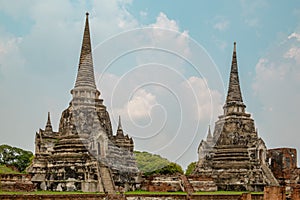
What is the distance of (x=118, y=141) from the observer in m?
34.0

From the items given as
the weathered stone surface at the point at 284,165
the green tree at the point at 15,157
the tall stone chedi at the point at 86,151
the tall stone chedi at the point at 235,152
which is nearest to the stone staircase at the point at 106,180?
the tall stone chedi at the point at 86,151

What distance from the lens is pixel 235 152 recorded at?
34906mm

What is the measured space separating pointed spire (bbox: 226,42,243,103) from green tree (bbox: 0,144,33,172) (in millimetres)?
27274

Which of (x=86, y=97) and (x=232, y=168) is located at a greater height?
(x=86, y=97)

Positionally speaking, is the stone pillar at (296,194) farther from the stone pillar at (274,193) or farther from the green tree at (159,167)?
the green tree at (159,167)

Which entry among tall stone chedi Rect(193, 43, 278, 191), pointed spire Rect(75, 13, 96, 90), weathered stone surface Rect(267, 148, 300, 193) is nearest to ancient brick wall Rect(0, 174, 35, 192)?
pointed spire Rect(75, 13, 96, 90)

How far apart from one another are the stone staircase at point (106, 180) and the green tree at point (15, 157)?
1045 inches

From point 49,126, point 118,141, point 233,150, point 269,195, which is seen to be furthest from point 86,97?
point 269,195

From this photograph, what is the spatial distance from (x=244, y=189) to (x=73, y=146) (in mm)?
13248

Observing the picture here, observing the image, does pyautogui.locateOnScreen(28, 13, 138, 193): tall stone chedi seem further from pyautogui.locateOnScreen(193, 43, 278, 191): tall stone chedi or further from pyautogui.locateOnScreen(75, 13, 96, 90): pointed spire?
pyautogui.locateOnScreen(193, 43, 278, 191): tall stone chedi

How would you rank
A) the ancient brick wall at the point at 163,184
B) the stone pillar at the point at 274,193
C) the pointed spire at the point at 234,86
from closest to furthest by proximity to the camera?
1. the stone pillar at the point at 274,193
2. the ancient brick wall at the point at 163,184
3. the pointed spire at the point at 234,86

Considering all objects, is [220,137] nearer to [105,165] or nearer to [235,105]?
[235,105]

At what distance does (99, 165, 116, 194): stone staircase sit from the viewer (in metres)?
27.7

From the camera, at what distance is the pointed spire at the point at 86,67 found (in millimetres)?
33312
